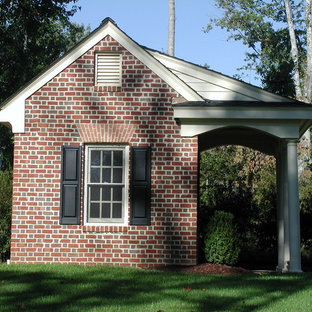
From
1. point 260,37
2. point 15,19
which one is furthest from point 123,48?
point 260,37

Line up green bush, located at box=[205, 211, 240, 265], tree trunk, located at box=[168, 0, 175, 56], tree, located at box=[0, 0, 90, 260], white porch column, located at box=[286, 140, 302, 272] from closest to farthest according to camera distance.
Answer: white porch column, located at box=[286, 140, 302, 272], green bush, located at box=[205, 211, 240, 265], tree, located at box=[0, 0, 90, 260], tree trunk, located at box=[168, 0, 175, 56]

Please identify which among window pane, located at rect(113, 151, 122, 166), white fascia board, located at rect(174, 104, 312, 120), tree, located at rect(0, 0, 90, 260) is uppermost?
tree, located at rect(0, 0, 90, 260)

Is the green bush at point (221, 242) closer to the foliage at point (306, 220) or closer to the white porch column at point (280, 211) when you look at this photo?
the white porch column at point (280, 211)

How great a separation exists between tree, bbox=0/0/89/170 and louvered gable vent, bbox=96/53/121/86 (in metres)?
10.6

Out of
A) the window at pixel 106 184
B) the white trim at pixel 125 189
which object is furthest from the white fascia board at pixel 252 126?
the window at pixel 106 184

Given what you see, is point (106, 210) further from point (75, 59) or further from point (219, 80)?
point (219, 80)

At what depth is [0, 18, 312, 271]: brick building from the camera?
11578 millimetres

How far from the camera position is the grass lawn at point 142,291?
7.30 meters

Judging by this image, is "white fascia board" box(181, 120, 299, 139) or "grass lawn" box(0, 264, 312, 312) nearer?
"grass lawn" box(0, 264, 312, 312)

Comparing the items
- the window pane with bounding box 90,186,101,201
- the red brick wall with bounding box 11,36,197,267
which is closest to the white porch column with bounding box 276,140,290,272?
the red brick wall with bounding box 11,36,197,267

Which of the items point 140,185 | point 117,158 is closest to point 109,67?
point 117,158

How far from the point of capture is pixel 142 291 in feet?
27.3

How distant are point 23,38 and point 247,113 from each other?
19.8m

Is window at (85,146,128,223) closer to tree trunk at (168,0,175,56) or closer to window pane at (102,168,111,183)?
window pane at (102,168,111,183)
